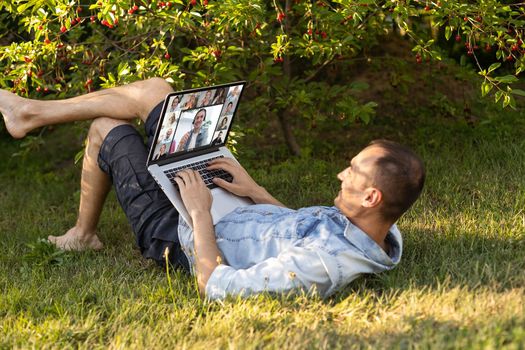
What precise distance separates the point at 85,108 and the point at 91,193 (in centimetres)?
42

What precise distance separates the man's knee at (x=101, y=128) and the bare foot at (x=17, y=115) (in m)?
0.32

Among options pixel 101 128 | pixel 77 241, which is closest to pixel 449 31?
pixel 101 128

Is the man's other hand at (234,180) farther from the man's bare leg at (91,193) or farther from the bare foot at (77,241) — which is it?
the bare foot at (77,241)

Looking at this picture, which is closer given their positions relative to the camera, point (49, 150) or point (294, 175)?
point (294, 175)

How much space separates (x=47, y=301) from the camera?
10.4ft

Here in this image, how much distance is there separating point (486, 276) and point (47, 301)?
Result: 176 centimetres

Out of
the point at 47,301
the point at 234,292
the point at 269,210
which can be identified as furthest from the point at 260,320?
the point at 47,301

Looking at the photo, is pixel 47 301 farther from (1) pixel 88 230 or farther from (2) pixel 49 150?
(2) pixel 49 150

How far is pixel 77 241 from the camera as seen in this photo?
3.91m

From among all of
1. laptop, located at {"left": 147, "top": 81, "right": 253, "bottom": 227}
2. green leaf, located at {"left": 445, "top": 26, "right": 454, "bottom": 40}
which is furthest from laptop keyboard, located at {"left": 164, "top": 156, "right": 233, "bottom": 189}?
green leaf, located at {"left": 445, "top": 26, "right": 454, "bottom": 40}

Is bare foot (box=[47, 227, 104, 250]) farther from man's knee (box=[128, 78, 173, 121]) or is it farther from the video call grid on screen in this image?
the video call grid on screen

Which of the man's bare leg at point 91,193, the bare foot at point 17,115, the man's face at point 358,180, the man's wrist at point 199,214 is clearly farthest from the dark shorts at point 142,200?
the man's face at point 358,180

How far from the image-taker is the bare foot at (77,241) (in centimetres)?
390

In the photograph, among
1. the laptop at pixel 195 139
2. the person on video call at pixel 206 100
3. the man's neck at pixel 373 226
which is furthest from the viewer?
the person on video call at pixel 206 100
